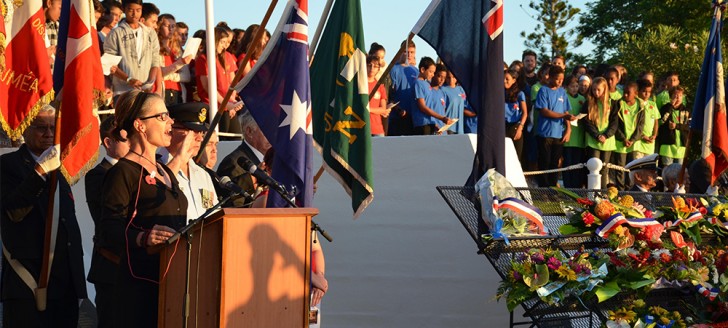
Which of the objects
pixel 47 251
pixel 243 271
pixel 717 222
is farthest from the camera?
pixel 717 222

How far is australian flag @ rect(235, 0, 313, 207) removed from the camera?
738 cm

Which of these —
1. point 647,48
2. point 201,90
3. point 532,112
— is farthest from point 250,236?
point 647,48

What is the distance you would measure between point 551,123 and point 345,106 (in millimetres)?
6911

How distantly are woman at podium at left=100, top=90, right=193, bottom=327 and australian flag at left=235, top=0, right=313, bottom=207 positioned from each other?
1.40 m

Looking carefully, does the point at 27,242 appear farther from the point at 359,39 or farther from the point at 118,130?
the point at 359,39

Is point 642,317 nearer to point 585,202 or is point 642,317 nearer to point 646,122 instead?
point 585,202

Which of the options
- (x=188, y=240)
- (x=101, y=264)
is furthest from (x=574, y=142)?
(x=188, y=240)

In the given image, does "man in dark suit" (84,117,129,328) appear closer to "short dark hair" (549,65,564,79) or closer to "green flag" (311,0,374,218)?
"green flag" (311,0,374,218)

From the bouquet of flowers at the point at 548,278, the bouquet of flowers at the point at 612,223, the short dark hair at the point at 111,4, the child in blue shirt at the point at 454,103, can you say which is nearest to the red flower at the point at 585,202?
the bouquet of flowers at the point at 612,223

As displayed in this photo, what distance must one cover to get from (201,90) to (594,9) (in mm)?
35298

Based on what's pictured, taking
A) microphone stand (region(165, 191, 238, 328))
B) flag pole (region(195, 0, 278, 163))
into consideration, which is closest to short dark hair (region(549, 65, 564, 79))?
flag pole (region(195, 0, 278, 163))

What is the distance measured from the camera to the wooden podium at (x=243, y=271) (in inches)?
214

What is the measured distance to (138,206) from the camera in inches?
230

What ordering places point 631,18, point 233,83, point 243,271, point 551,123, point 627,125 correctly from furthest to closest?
point 631,18
point 627,125
point 551,123
point 233,83
point 243,271
